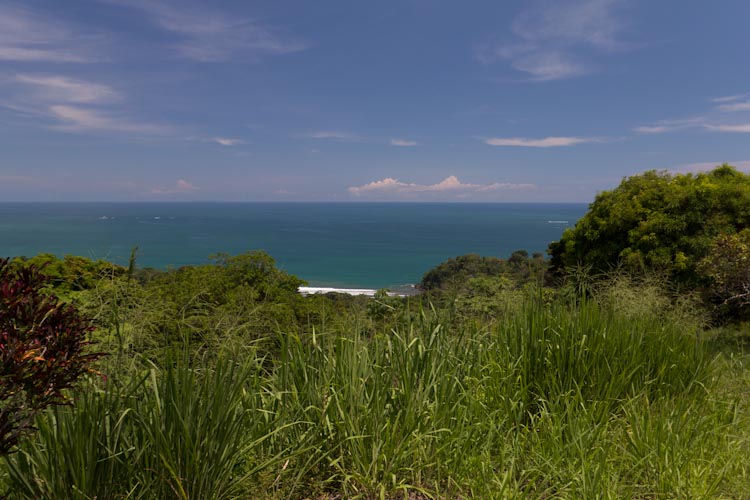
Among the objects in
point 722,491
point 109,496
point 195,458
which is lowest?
point 722,491

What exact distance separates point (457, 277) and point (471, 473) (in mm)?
1958

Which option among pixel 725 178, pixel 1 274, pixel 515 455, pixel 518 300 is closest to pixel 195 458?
pixel 1 274

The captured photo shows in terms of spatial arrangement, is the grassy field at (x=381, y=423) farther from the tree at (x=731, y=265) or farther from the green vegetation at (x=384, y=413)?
the tree at (x=731, y=265)

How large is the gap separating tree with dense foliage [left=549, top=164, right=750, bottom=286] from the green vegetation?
9.53 metres

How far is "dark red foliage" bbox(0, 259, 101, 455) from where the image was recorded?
209cm

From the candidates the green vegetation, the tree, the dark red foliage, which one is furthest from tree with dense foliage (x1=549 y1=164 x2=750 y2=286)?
the dark red foliage

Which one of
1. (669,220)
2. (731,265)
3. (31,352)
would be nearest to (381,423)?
(31,352)

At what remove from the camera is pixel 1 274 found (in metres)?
2.47

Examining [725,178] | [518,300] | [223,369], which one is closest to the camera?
[223,369]

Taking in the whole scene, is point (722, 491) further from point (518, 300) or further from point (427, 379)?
point (518, 300)

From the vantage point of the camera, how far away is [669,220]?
14102 millimetres

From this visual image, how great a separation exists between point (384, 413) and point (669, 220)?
14559mm

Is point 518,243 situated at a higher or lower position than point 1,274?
lower

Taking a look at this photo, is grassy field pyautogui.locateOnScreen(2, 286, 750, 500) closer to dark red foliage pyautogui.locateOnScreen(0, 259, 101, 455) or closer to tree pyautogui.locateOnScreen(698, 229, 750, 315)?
dark red foliage pyautogui.locateOnScreen(0, 259, 101, 455)
